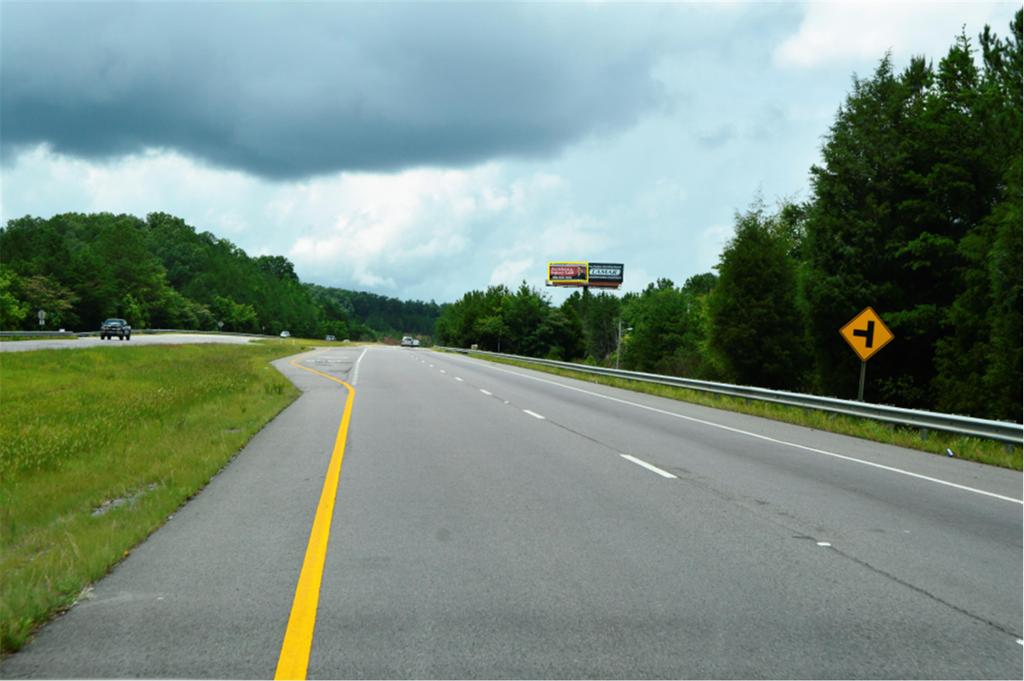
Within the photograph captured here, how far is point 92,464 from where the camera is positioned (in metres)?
11.4

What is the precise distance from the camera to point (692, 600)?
529 cm

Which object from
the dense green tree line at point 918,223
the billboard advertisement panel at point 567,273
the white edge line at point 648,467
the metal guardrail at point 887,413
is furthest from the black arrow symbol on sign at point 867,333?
the billboard advertisement panel at point 567,273

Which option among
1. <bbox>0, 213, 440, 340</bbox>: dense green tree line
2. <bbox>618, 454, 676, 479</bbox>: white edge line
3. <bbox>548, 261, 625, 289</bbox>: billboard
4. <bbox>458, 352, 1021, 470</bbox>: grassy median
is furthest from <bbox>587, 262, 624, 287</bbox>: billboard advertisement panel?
<bbox>618, 454, 676, 479</bbox>: white edge line

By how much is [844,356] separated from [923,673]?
4097cm

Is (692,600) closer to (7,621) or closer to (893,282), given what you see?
(7,621)

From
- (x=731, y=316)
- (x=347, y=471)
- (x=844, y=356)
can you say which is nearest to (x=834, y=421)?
(x=347, y=471)

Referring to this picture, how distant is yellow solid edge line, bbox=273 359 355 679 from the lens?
4.15 m

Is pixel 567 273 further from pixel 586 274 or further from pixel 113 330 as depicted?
pixel 113 330

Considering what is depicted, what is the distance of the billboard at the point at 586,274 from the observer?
11744 cm

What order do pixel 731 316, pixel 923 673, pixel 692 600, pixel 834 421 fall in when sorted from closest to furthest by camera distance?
1. pixel 923 673
2. pixel 692 600
3. pixel 834 421
4. pixel 731 316

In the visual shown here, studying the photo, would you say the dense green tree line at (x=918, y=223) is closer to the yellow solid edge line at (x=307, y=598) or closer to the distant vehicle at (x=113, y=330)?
the yellow solid edge line at (x=307, y=598)

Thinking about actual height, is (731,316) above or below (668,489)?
above

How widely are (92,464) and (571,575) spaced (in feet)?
27.4

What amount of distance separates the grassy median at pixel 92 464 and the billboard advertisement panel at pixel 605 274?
303 feet
